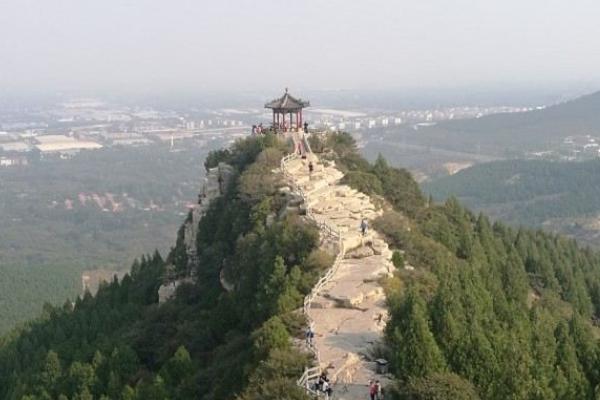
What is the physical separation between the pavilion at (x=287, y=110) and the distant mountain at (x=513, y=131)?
11598 cm

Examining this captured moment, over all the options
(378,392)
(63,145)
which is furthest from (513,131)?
(378,392)

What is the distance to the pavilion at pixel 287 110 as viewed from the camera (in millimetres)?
34969

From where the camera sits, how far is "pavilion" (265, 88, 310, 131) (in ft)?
115

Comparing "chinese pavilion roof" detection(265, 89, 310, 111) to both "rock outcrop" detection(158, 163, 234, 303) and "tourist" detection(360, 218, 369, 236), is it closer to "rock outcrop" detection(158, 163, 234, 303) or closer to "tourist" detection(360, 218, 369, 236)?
"rock outcrop" detection(158, 163, 234, 303)

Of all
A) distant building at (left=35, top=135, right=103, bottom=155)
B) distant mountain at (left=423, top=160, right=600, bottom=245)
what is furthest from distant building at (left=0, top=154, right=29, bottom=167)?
distant mountain at (left=423, top=160, right=600, bottom=245)

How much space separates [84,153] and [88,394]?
521 ft

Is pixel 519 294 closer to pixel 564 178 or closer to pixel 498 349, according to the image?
pixel 498 349

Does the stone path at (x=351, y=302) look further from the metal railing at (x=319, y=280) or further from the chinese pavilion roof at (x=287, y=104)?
the chinese pavilion roof at (x=287, y=104)

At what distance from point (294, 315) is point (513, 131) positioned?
160 meters

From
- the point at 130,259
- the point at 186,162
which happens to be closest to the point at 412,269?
the point at 130,259

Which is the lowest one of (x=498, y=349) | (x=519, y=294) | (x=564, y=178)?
(x=564, y=178)

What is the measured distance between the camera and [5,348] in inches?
1205

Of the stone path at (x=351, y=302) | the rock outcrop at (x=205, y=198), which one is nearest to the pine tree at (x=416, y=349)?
the stone path at (x=351, y=302)

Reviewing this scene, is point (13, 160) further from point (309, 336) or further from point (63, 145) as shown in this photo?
point (309, 336)
